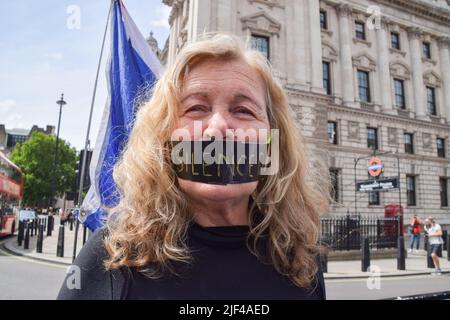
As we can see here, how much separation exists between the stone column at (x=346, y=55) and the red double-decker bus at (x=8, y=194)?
25013 mm

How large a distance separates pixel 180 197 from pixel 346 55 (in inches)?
1211

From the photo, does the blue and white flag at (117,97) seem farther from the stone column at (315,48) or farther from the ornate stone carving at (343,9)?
the ornate stone carving at (343,9)

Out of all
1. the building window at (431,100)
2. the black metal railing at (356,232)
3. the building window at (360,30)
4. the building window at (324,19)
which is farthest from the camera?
the building window at (431,100)

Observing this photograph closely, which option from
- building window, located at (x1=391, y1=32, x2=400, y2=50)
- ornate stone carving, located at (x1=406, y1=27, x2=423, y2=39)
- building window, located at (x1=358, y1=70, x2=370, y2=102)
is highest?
ornate stone carving, located at (x1=406, y1=27, x2=423, y2=39)

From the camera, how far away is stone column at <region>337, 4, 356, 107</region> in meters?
28.1

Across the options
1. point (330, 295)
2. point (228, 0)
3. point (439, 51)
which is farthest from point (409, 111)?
point (330, 295)

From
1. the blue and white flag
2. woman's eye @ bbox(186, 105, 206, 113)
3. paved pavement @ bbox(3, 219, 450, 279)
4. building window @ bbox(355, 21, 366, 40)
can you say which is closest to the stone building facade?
building window @ bbox(355, 21, 366, 40)

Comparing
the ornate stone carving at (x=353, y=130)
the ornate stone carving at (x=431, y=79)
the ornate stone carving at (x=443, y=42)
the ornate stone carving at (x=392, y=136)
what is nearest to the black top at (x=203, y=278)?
the ornate stone carving at (x=353, y=130)

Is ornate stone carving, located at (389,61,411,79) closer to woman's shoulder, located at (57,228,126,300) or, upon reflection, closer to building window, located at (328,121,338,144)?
building window, located at (328,121,338,144)

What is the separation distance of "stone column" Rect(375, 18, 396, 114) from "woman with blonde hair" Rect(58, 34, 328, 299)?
3175 centimetres

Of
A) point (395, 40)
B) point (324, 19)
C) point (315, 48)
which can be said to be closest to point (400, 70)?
point (395, 40)

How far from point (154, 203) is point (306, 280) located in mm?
733

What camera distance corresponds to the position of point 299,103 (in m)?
23.8

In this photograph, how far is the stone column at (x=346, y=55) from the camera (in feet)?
92.1
